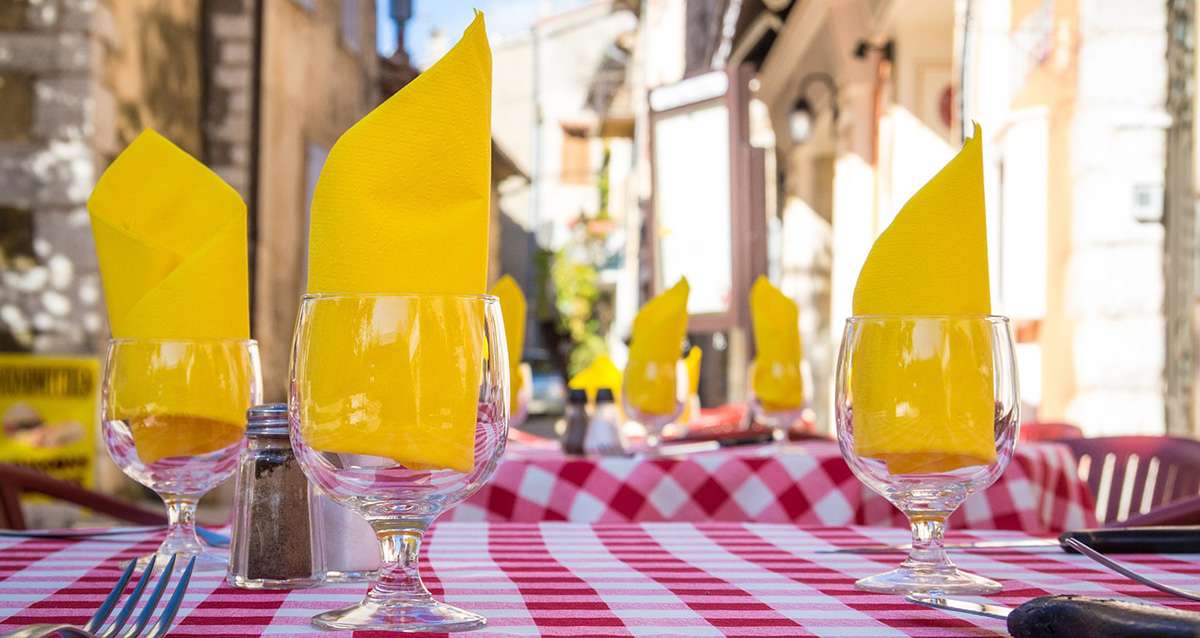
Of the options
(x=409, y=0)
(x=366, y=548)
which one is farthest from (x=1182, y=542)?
(x=409, y=0)

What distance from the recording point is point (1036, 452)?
97.7 inches

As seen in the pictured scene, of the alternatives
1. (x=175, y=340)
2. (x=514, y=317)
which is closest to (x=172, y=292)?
(x=175, y=340)

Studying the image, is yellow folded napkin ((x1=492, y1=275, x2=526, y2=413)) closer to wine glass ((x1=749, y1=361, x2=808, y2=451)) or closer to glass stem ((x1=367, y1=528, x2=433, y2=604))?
wine glass ((x1=749, y1=361, x2=808, y2=451))

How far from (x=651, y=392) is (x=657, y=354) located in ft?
0.26

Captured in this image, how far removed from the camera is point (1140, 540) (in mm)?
1188

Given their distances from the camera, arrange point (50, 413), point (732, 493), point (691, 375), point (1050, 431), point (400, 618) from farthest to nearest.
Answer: point (50, 413) → point (691, 375) → point (1050, 431) → point (732, 493) → point (400, 618)

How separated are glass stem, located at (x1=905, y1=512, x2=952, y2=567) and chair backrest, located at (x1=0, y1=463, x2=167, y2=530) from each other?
1297mm

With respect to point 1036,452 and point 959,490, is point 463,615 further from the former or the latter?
point 1036,452

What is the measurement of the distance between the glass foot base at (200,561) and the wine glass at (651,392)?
1.69 m

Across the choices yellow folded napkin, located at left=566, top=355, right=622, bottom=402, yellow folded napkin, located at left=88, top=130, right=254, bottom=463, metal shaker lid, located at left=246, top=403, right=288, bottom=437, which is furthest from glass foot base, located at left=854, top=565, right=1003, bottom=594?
yellow folded napkin, located at left=566, top=355, right=622, bottom=402

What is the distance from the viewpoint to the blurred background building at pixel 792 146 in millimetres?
4164

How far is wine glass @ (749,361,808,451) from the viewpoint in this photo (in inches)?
113

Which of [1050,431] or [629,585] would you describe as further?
[1050,431]

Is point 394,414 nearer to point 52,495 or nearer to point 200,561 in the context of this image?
point 200,561
